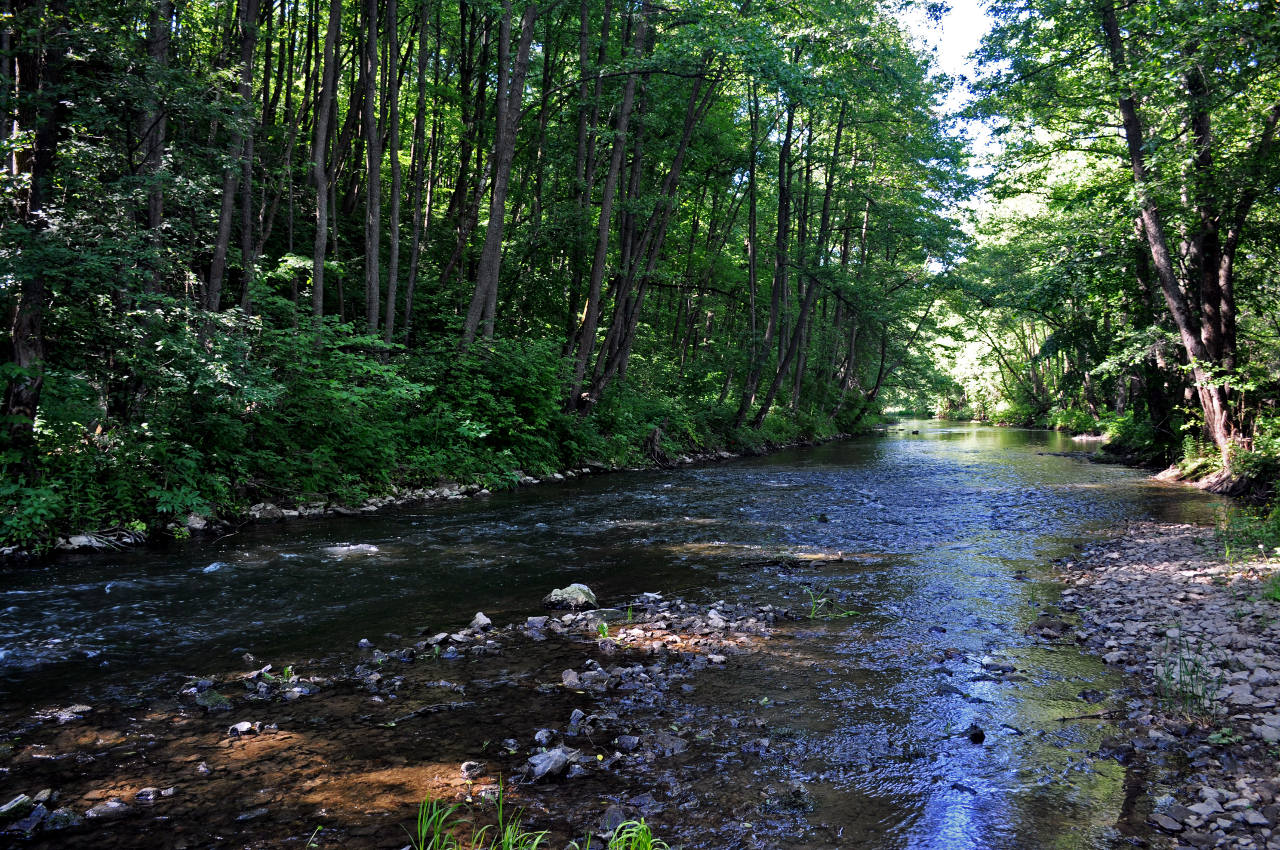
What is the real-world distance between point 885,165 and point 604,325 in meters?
17.8

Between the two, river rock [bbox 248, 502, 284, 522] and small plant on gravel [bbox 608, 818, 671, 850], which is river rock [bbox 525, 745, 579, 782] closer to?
small plant on gravel [bbox 608, 818, 671, 850]

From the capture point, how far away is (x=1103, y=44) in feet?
52.1

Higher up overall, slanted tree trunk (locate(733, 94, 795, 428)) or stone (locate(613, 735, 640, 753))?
slanted tree trunk (locate(733, 94, 795, 428))

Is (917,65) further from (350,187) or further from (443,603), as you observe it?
(443,603)

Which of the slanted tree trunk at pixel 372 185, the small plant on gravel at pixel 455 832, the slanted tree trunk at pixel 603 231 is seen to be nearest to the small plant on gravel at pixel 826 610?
the small plant on gravel at pixel 455 832

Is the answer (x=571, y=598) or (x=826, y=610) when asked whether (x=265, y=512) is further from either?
(x=826, y=610)

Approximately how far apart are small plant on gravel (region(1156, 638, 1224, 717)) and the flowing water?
15.9 inches

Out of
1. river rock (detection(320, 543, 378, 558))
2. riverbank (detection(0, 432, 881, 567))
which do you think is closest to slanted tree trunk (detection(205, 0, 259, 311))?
riverbank (detection(0, 432, 881, 567))

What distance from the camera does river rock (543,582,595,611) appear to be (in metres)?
7.51

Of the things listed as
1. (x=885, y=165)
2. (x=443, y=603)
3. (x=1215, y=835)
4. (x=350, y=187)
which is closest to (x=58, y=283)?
(x=443, y=603)

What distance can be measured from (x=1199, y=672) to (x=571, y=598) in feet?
17.7

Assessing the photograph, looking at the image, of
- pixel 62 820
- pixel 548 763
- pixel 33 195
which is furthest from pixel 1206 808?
pixel 33 195

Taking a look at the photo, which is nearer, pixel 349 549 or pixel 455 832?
pixel 455 832

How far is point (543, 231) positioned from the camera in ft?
74.2
